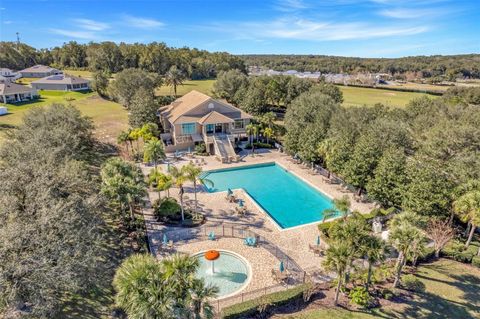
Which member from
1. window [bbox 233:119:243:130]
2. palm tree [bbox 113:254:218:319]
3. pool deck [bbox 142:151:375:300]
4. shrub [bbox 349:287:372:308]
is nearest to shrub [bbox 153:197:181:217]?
pool deck [bbox 142:151:375:300]

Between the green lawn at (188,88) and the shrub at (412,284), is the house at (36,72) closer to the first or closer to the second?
the green lawn at (188,88)

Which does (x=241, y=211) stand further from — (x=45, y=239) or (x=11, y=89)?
(x=11, y=89)

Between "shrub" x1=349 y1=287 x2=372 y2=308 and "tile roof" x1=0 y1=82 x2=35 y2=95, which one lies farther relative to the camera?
"tile roof" x1=0 y1=82 x2=35 y2=95

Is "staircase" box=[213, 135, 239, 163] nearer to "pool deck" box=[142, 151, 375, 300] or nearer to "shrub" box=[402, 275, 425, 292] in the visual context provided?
"pool deck" box=[142, 151, 375, 300]

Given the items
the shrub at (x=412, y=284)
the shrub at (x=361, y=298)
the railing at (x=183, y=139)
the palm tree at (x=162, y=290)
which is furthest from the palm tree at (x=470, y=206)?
the railing at (x=183, y=139)

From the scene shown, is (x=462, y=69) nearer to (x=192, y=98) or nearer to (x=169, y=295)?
(x=192, y=98)

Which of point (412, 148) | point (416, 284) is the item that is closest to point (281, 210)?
point (416, 284)
